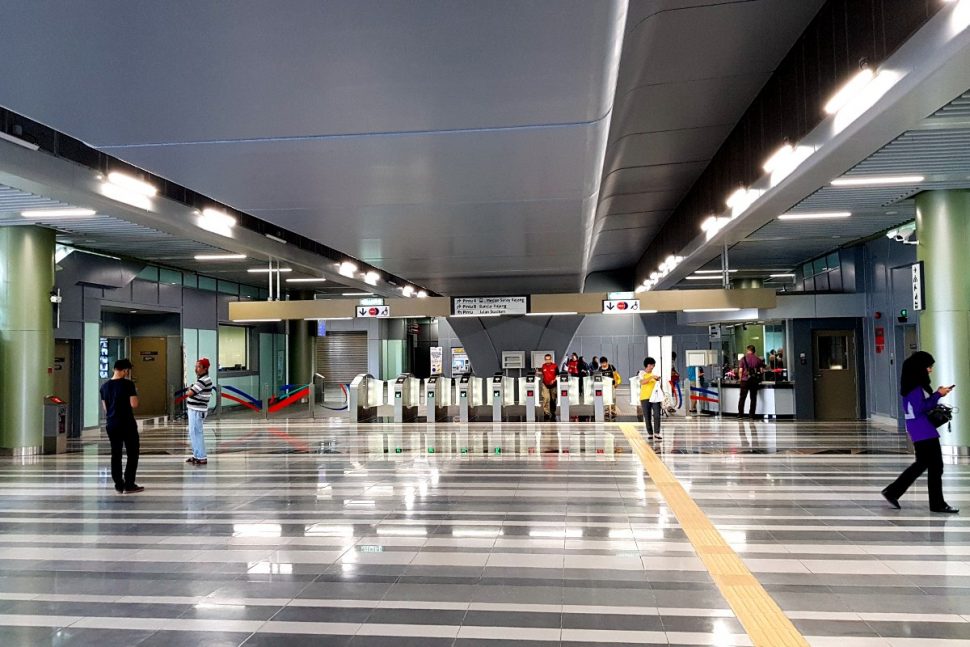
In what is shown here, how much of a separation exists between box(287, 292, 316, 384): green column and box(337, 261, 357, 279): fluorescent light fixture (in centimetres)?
834

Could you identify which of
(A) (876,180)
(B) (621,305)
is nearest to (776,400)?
(B) (621,305)

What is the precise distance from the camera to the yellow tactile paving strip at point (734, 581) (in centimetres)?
422

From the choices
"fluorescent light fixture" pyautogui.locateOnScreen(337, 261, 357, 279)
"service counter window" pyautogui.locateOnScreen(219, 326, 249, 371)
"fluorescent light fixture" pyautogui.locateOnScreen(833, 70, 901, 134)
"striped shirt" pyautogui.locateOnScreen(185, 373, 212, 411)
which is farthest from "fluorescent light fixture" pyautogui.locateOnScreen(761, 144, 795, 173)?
"service counter window" pyautogui.locateOnScreen(219, 326, 249, 371)

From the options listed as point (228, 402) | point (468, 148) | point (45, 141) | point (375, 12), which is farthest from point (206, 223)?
point (228, 402)

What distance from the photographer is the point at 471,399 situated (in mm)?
19922

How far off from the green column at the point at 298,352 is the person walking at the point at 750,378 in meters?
16.4

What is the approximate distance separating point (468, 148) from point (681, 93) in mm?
2960

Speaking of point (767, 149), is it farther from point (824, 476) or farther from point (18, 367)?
point (18, 367)

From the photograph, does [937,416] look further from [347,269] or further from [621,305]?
[347,269]

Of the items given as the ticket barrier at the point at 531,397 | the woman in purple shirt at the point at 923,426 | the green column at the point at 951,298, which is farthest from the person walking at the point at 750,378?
the woman in purple shirt at the point at 923,426

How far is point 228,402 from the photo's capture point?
24969 millimetres

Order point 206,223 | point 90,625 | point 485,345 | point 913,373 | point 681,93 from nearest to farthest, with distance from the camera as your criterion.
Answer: point 90,625
point 913,373
point 681,93
point 206,223
point 485,345

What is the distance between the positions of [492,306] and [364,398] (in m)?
4.86

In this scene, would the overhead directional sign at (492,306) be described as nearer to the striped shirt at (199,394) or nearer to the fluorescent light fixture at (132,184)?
the striped shirt at (199,394)
